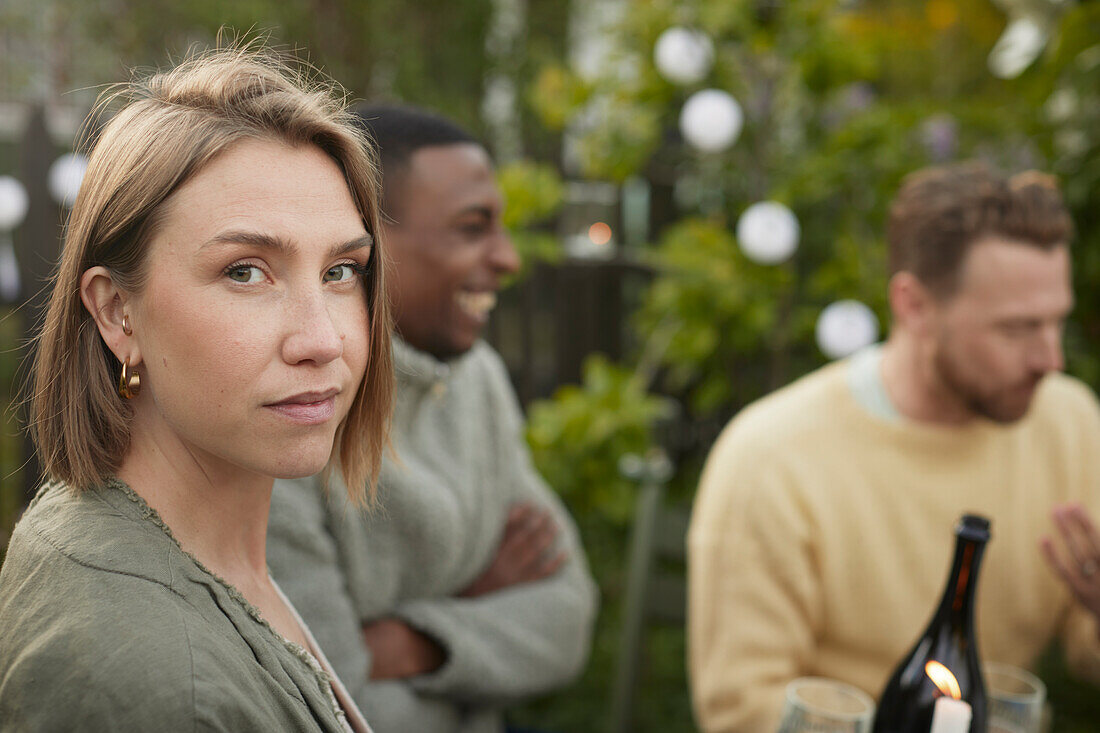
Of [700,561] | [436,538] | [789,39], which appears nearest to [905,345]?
[700,561]

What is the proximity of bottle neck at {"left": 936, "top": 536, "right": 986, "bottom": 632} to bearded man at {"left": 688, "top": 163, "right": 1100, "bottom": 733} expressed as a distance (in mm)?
530

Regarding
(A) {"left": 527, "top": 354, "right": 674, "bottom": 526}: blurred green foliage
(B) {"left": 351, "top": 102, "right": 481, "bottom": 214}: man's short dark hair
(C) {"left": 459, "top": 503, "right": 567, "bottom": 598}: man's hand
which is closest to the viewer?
(B) {"left": 351, "top": 102, "right": 481, "bottom": 214}: man's short dark hair

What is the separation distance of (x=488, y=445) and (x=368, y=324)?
3.18 ft

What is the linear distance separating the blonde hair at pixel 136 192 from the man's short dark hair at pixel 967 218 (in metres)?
1.46

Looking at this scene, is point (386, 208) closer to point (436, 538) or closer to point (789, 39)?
point (436, 538)

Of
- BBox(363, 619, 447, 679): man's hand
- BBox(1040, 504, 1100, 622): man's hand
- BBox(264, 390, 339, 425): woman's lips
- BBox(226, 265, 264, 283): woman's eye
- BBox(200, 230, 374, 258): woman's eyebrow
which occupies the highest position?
BBox(200, 230, 374, 258): woman's eyebrow

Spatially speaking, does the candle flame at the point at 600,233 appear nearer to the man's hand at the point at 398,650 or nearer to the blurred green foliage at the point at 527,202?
the blurred green foliage at the point at 527,202

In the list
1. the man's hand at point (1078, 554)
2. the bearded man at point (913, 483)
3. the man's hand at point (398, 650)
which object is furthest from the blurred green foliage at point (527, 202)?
the man's hand at point (1078, 554)

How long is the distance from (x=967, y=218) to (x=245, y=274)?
164cm

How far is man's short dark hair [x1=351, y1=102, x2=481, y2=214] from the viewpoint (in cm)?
139

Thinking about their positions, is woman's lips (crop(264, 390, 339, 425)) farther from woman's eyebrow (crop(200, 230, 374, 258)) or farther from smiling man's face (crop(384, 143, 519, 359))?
smiling man's face (crop(384, 143, 519, 359))

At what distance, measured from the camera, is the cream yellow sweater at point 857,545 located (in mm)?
1859

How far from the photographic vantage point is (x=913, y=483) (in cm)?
196

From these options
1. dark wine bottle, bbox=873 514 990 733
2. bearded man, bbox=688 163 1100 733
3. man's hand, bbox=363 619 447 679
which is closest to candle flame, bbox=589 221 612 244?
bearded man, bbox=688 163 1100 733
